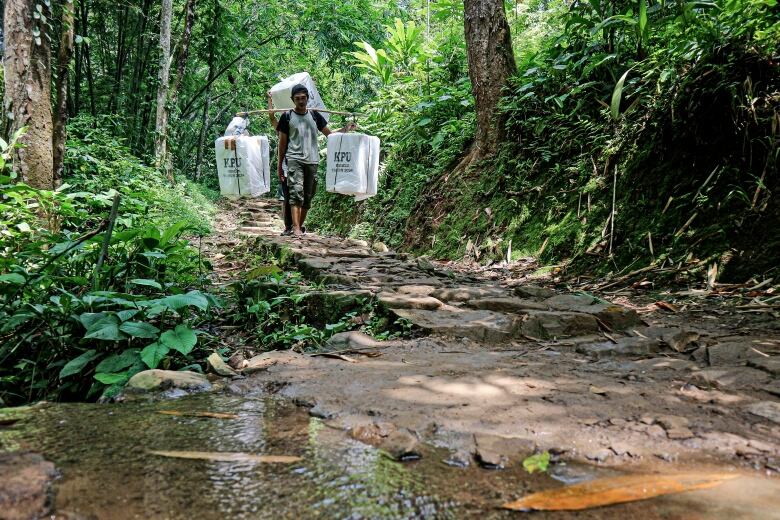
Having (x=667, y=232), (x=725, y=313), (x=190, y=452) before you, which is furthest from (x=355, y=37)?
(x=190, y=452)

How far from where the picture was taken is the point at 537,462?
125cm

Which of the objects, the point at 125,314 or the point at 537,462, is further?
the point at 125,314

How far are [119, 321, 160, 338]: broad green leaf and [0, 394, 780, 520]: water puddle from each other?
3.15 feet

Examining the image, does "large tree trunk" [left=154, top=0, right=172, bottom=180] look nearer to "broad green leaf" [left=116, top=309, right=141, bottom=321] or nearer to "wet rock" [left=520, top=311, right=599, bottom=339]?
"broad green leaf" [left=116, top=309, right=141, bottom=321]

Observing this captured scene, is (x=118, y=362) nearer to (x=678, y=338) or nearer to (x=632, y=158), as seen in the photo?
(x=678, y=338)

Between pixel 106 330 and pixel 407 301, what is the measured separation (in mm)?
1711

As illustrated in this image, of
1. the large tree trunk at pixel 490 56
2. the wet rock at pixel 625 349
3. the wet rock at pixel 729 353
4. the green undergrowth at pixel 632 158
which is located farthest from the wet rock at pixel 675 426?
the large tree trunk at pixel 490 56

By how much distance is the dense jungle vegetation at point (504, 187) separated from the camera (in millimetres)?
2727

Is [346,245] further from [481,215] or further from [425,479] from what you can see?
[425,479]

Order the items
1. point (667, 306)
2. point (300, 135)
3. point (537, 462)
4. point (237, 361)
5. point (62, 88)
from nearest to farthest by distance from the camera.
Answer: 1. point (537, 462)
2. point (237, 361)
3. point (667, 306)
4. point (62, 88)
5. point (300, 135)

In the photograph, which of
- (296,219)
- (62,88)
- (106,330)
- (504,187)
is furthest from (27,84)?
(504,187)

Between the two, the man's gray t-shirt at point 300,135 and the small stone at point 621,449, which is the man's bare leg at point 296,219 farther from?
the small stone at point 621,449

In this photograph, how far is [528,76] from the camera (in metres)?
6.00

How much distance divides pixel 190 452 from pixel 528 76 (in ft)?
19.0
